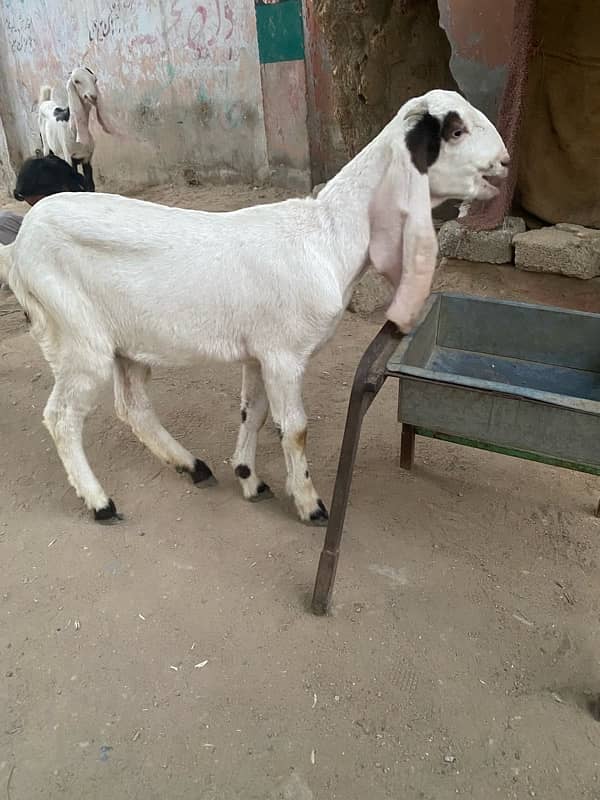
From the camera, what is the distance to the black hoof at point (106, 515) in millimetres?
2818

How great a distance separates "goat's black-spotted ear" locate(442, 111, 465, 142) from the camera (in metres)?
2.03

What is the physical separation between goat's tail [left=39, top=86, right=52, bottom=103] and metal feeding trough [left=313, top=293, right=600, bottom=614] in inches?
294

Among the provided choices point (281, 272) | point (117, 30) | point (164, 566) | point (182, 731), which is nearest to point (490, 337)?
point (281, 272)

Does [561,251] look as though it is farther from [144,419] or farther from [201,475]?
[144,419]

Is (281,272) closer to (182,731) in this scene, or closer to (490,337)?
(490,337)

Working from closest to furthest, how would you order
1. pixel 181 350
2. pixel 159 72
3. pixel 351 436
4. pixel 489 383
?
pixel 489 383 < pixel 351 436 < pixel 181 350 < pixel 159 72

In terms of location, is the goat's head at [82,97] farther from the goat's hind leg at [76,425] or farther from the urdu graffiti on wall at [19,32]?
the urdu graffiti on wall at [19,32]

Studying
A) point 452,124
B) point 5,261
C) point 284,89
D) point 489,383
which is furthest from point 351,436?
point 284,89

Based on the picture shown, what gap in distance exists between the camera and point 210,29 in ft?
24.3

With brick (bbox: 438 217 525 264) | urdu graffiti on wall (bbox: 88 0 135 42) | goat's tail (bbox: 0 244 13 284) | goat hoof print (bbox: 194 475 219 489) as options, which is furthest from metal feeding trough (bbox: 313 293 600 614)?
urdu graffiti on wall (bbox: 88 0 135 42)

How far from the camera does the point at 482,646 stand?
7.23 ft

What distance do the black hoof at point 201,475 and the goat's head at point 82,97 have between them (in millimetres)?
4655

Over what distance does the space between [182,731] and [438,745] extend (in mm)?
809

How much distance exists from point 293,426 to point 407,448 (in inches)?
31.1
